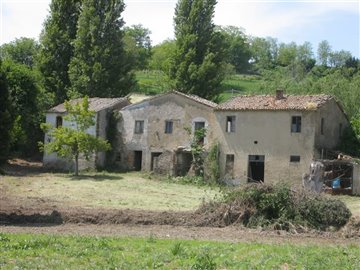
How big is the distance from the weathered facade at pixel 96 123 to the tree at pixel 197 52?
8344 millimetres

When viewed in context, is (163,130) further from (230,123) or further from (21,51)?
(21,51)

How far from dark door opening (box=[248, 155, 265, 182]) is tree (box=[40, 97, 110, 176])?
39.1ft

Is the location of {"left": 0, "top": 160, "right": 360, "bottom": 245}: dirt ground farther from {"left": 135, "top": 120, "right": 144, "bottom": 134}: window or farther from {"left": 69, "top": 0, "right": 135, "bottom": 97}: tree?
{"left": 69, "top": 0, "right": 135, "bottom": 97}: tree

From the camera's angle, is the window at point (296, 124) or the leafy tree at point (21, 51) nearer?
the window at point (296, 124)

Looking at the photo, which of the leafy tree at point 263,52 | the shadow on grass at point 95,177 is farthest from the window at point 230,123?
→ the leafy tree at point 263,52

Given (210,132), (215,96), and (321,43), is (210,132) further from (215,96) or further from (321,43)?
(321,43)

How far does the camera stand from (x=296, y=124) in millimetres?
44906

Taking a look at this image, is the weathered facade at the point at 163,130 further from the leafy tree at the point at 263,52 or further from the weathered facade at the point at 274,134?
the leafy tree at the point at 263,52

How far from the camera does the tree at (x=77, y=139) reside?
4725cm

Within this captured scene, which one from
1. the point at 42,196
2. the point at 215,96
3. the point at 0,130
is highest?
the point at 215,96

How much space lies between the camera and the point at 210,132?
48500 mm

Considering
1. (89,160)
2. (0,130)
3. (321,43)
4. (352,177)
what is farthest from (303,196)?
(321,43)

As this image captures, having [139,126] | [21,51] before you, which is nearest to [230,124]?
[139,126]

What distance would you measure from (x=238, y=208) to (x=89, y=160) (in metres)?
29.0
